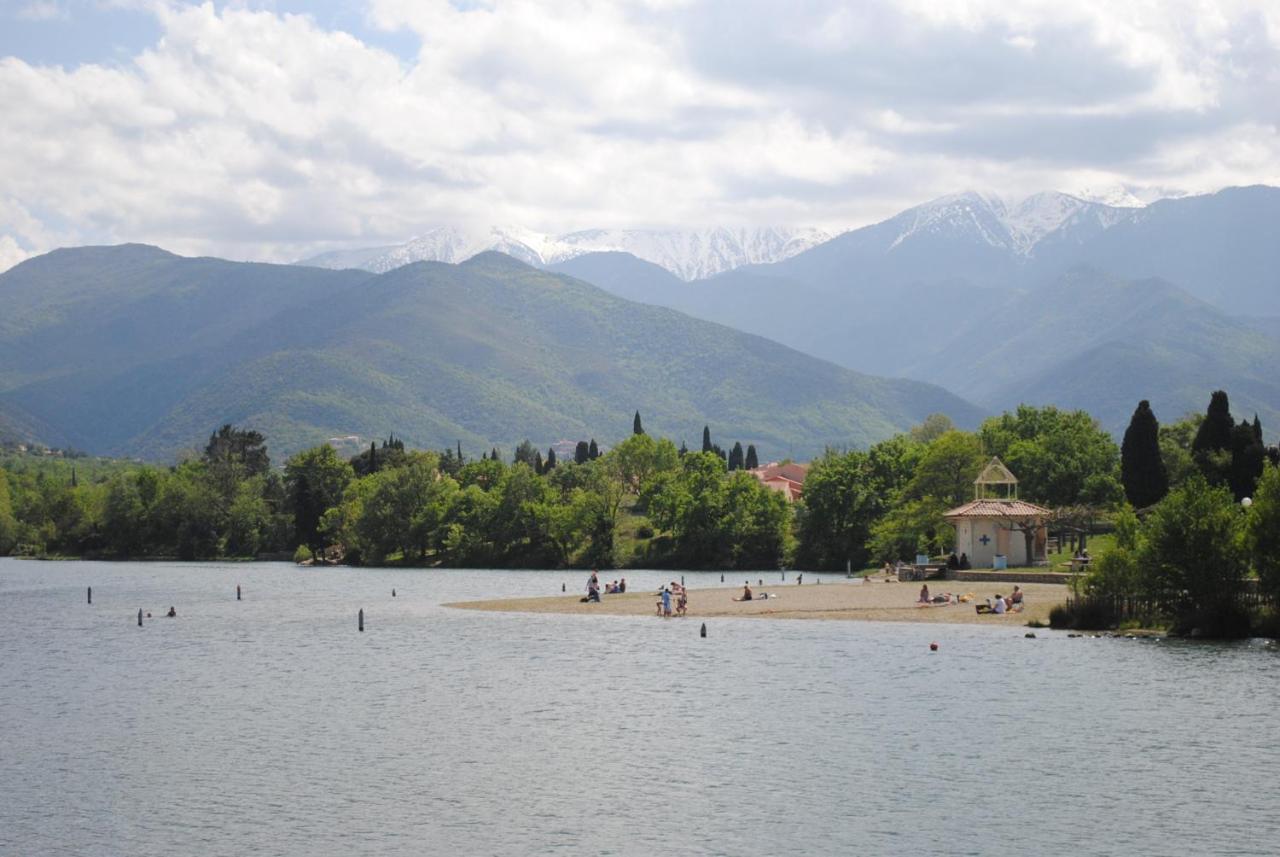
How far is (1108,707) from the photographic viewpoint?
5228 centimetres

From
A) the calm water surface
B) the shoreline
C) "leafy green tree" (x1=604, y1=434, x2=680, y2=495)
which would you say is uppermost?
"leafy green tree" (x1=604, y1=434, x2=680, y2=495)

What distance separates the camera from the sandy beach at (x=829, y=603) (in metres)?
80.9

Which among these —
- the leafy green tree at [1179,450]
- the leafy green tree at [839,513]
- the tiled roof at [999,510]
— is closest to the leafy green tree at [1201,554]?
the tiled roof at [999,510]

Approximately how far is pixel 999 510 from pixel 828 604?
20058mm

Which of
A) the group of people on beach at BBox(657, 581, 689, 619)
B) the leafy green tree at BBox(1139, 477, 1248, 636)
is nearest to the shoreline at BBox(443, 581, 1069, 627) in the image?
the group of people on beach at BBox(657, 581, 689, 619)

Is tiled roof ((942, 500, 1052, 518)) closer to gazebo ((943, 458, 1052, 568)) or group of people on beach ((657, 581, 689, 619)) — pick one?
gazebo ((943, 458, 1052, 568))

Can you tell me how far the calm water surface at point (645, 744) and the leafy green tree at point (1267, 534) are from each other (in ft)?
13.8

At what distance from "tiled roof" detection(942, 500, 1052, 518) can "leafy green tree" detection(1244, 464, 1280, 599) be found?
119 feet

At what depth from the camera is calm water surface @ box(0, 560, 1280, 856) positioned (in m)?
37.5

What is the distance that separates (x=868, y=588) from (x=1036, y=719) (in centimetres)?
4860

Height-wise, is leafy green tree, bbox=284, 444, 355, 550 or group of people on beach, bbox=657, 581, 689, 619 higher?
leafy green tree, bbox=284, 444, 355, 550

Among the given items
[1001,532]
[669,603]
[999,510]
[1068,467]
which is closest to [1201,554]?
[669,603]

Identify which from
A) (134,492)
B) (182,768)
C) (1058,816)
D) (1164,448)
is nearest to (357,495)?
(134,492)

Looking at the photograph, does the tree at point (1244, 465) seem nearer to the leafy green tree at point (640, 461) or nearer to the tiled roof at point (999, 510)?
the tiled roof at point (999, 510)
